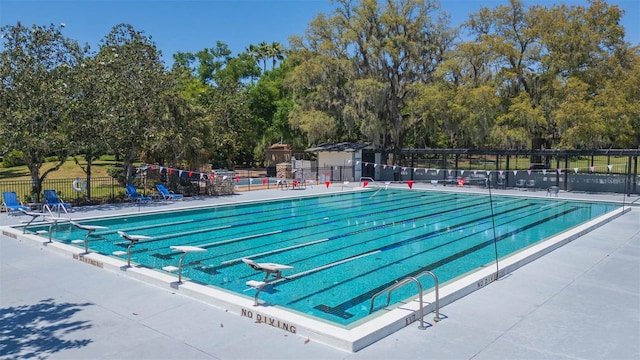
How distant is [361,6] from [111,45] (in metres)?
17.0

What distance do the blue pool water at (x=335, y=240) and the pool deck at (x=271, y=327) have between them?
1.29 meters

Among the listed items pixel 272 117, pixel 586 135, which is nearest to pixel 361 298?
pixel 586 135

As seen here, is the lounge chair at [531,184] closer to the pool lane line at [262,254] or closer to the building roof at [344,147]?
the building roof at [344,147]

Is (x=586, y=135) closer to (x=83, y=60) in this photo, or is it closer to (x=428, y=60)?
(x=428, y=60)

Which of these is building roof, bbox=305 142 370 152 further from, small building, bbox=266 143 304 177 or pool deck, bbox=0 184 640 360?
pool deck, bbox=0 184 640 360

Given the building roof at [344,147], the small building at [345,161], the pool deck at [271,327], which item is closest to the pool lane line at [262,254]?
the pool deck at [271,327]

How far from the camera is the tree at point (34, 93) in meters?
14.9

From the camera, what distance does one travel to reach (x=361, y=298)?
303 inches

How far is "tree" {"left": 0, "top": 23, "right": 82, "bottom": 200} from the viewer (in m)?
14.9

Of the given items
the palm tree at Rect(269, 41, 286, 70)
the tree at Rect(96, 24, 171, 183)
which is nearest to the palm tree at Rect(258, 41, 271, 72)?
the palm tree at Rect(269, 41, 286, 70)

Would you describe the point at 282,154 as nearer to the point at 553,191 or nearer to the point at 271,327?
the point at 553,191

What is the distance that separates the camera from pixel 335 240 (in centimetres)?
1258

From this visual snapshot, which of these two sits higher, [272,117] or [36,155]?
[272,117]

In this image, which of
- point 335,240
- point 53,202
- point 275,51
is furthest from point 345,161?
point 275,51
